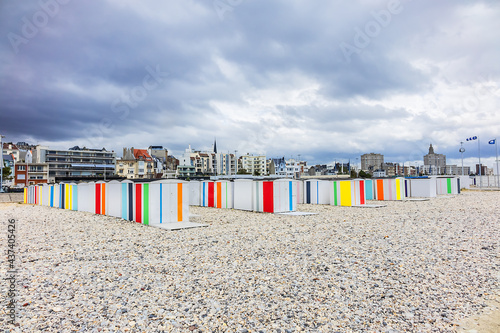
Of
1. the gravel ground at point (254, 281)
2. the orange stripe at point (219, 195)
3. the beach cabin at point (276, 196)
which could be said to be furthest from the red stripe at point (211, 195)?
the gravel ground at point (254, 281)

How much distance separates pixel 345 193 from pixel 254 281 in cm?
1916

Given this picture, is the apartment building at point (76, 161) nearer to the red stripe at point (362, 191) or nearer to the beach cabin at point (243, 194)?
the beach cabin at point (243, 194)

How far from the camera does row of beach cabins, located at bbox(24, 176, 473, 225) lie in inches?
585

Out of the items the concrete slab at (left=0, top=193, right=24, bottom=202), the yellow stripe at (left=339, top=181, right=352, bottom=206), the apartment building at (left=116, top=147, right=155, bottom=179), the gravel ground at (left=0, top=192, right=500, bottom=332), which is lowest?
the concrete slab at (left=0, top=193, right=24, bottom=202)

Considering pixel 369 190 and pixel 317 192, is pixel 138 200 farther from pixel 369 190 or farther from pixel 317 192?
pixel 369 190

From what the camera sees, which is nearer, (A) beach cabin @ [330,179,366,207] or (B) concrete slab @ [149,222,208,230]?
(B) concrete slab @ [149,222,208,230]

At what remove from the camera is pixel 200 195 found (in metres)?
26.0

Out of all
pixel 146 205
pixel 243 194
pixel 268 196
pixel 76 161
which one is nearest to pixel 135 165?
pixel 76 161

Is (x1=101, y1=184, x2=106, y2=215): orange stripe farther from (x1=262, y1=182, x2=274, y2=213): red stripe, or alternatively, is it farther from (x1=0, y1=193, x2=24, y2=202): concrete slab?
(x1=0, y1=193, x2=24, y2=202): concrete slab

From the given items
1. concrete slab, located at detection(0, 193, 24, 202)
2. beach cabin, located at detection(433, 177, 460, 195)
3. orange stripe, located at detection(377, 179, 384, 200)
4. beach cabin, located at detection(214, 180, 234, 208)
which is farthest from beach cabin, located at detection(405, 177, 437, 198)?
concrete slab, located at detection(0, 193, 24, 202)

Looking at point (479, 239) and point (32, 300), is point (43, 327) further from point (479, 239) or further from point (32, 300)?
point (479, 239)

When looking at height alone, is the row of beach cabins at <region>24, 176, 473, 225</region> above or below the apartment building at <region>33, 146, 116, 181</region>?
below

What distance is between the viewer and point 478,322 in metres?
4.77

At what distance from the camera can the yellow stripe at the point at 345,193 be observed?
24000mm
